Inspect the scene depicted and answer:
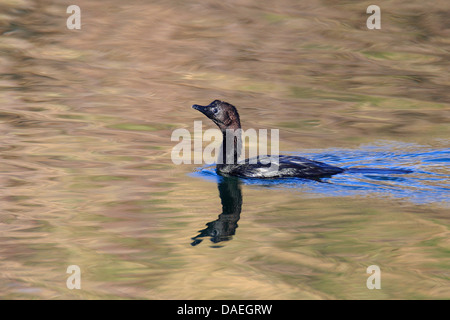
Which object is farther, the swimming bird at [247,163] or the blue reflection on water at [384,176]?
the swimming bird at [247,163]

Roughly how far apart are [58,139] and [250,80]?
4750 mm

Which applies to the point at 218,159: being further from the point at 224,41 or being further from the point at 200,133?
the point at 224,41

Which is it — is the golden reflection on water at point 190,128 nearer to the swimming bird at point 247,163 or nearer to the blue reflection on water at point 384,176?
the blue reflection on water at point 384,176

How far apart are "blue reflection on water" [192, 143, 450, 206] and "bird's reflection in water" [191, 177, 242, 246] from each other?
331 millimetres

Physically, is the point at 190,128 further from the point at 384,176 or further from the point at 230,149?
the point at 384,176

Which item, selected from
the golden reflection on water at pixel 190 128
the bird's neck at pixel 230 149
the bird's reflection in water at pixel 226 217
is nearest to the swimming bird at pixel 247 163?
the bird's neck at pixel 230 149

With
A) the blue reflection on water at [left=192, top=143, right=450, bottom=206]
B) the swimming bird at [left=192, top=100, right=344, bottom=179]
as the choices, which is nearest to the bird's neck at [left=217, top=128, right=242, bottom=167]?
the swimming bird at [left=192, top=100, right=344, bottom=179]

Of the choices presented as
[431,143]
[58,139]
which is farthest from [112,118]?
[431,143]

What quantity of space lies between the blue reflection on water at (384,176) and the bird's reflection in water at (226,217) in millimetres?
Answer: 331

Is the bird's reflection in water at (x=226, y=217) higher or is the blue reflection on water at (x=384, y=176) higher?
the blue reflection on water at (x=384, y=176)

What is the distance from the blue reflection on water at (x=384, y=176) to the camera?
8.45m

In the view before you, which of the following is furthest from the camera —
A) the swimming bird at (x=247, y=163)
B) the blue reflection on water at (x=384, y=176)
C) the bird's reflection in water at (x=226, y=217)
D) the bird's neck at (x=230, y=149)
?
the bird's neck at (x=230, y=149)

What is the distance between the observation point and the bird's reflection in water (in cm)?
701

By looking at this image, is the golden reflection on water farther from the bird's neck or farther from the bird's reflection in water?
the bird's neck
